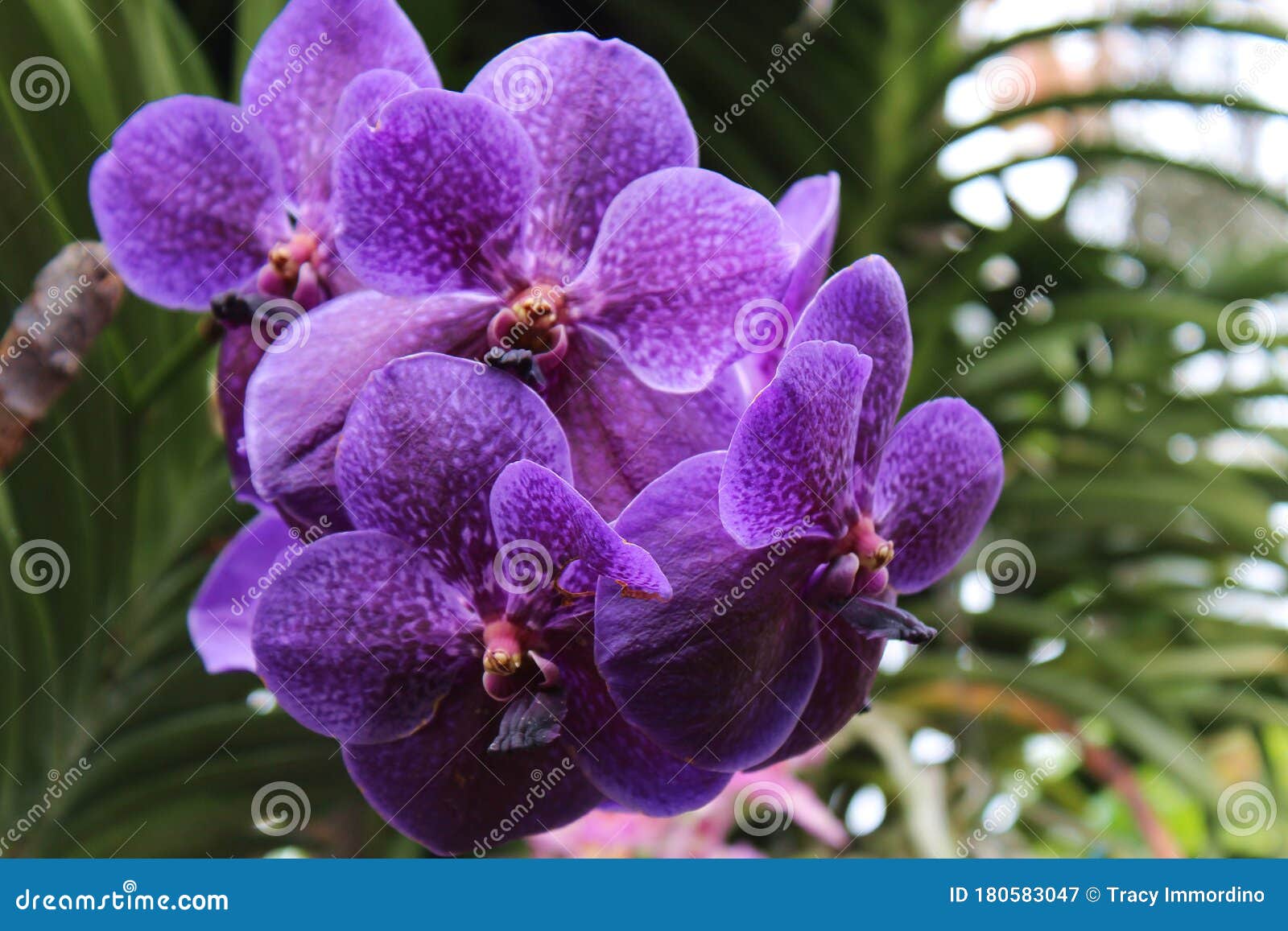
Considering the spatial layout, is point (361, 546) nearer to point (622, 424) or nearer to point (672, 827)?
point (622, 424)

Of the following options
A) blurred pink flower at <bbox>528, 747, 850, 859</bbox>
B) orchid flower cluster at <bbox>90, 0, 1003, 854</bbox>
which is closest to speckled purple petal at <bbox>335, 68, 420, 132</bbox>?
orchid flower cluster at <bbox>90, 0, 1003, 854</bbox>

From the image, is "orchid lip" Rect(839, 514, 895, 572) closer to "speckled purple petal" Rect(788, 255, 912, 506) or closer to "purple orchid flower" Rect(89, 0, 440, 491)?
"speckled purple petal" Rect(788, 255, 912, 506)

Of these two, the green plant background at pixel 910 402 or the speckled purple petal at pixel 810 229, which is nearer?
the speckled purple petal at pixel 810 229

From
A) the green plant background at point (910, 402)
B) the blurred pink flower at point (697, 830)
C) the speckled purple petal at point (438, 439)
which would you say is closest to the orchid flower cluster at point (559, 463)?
the speckled purple petal at point (438, 439)

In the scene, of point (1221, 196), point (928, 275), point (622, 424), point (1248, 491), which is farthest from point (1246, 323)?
point (622, 424)

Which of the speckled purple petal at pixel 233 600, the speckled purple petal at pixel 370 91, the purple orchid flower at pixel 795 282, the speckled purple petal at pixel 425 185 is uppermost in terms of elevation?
the speckled purple petal at pixel 370 91

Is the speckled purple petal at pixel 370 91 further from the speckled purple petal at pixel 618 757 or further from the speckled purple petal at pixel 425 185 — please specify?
the speckled purple petal at pixel 618 757

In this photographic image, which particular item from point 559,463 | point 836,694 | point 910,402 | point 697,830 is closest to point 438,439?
point 559,463

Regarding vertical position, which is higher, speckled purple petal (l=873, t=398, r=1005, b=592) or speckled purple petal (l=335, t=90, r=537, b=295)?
speckled purple petal (l=335, t=90, r=537, b=295)
